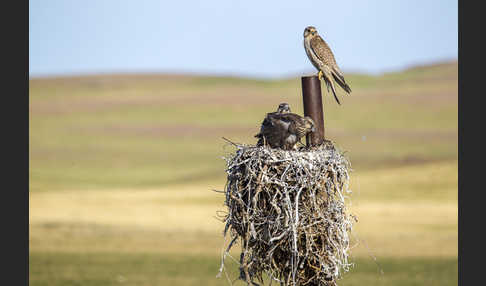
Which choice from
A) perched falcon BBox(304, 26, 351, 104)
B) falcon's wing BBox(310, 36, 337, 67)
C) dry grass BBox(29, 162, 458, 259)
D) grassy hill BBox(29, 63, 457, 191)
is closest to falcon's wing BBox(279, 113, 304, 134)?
perched falcon BBox(304, 26, 351, 104)

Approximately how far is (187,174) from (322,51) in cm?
6549

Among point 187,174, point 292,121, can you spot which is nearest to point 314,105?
point 292,121

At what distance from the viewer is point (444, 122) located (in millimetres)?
88938

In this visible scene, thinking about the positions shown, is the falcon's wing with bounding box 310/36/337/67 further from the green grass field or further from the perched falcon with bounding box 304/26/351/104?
the green grass field

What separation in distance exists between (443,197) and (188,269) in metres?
25.7

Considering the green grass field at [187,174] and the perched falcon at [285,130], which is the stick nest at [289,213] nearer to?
the perched falcon at [285,130]

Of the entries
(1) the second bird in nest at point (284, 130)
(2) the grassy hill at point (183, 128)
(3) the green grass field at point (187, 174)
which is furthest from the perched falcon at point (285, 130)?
(2) the grassy hill at point (183, 128)

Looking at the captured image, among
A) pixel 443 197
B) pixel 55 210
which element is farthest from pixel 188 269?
pixel 443 197

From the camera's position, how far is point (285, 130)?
817 cm

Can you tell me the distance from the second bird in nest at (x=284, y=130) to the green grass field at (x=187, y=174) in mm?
450

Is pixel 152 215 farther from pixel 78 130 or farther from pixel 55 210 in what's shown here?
pixel 78 130

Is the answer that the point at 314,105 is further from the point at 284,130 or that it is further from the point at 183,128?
the point at 183,128

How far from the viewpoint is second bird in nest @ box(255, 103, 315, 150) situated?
26.3ft

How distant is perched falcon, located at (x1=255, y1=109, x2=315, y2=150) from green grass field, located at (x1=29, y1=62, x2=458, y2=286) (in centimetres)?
45
